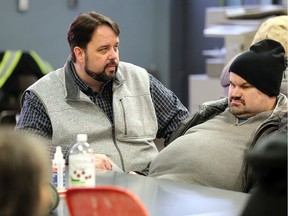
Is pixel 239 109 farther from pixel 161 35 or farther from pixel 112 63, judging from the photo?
pixel 161 35

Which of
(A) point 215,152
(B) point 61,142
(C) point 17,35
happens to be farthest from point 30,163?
(C) point 17,35

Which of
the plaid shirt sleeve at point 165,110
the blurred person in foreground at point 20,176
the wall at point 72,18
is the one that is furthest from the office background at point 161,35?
the blurred person in foreground at point 20,176

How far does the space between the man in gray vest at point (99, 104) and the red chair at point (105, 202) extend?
1.48 m

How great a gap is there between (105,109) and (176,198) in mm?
967

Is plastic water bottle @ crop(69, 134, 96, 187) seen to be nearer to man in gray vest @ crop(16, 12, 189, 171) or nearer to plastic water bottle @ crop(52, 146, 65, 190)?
plastic water bottle @ crop(52, 146, 65, 190)

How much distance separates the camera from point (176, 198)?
Answer: 232 cm

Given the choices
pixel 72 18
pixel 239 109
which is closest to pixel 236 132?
pixel 239 109

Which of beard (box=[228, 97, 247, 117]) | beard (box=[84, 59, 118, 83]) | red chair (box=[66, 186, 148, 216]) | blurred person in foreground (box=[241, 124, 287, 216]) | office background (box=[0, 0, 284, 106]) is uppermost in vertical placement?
blurred person in foreground (box=[241, 124, 287, 216])

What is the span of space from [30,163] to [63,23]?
5444mm

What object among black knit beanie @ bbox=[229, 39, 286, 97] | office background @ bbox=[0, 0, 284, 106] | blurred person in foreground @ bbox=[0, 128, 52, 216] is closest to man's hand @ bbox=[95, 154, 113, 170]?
black knit beanie @ bbox=[229, 39, 286, 97]

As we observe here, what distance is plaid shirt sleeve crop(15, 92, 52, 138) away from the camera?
3049 mm

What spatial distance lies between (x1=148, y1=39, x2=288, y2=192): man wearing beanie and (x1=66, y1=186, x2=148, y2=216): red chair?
1254 mm

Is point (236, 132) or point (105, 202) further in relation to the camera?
point (236, 132)

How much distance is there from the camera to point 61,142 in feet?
9.97
